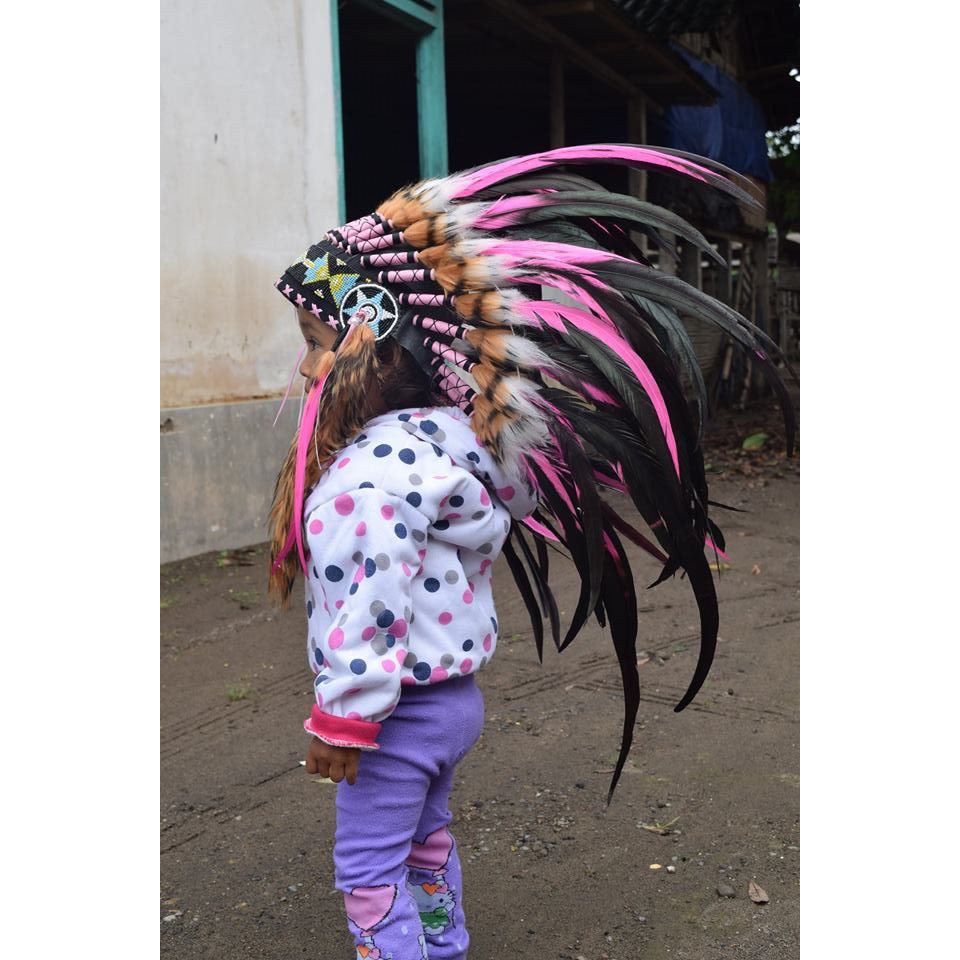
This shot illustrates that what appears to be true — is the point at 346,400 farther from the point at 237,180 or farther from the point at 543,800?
the point at 237,180

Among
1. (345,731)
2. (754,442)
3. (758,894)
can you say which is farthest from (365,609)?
(754,442)

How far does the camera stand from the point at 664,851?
297 cm

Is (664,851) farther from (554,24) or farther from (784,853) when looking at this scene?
(554,24)

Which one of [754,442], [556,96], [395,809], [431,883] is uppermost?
[556,96]

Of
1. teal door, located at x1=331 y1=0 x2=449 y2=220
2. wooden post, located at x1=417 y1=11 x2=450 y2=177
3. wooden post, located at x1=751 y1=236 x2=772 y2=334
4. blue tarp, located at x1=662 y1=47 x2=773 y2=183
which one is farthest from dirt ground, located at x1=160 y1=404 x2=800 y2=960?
wooden post, located at x1=751 y1=236 x2=772 y2=334

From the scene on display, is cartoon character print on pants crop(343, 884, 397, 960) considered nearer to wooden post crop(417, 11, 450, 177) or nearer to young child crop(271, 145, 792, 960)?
young child crop(271, 145, 792, 960)

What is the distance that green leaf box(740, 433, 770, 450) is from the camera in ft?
36.4

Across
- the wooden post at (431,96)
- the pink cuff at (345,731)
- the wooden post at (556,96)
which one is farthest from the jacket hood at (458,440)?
the wooden post at (556,96)

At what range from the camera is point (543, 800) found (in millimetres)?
3287

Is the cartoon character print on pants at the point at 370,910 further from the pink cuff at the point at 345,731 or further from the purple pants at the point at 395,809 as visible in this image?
the pink cuff at the point at 345,731

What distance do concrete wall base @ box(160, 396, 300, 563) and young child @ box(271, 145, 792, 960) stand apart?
3.88 m

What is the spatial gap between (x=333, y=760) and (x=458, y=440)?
0.62 m

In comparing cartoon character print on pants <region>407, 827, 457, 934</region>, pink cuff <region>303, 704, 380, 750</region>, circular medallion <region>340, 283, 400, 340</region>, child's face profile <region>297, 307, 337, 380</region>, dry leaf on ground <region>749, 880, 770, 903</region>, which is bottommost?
dry leaf on ground <region>749, 880, 770, 903</region>

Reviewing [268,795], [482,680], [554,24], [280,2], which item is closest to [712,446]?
[554,24]
